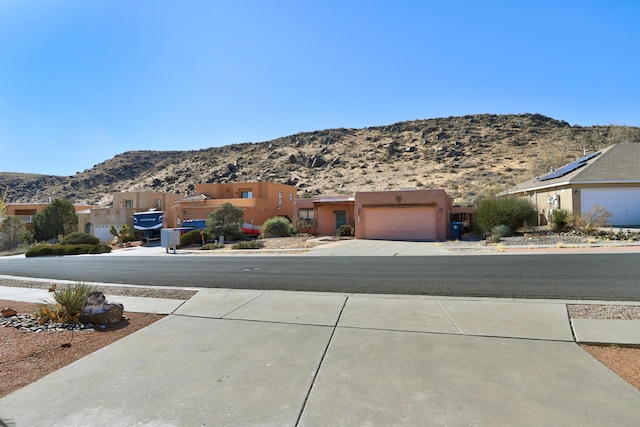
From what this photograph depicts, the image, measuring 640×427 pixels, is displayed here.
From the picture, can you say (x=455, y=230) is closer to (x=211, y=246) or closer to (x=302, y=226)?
(x=302, y=226)

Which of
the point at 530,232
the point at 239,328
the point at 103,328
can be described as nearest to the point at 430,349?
the point at 239,328

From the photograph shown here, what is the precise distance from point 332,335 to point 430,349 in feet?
5.08

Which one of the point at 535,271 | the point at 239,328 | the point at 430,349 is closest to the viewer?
the point at 430,349

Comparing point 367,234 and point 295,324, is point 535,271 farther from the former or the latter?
point 367,234

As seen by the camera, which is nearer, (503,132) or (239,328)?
(239,328)

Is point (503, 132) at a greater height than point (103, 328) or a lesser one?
greater

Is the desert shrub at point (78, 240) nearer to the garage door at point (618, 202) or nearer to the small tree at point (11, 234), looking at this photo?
the small tree at point (11, 234)

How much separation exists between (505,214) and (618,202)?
6.95 meters

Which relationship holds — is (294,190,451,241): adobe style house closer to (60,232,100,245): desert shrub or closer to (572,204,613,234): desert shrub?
(572,204,613,234): desert shrub

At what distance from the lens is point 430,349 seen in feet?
18.3

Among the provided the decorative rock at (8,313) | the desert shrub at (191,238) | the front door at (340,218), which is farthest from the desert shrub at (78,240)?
the decorative rock at (8,313)

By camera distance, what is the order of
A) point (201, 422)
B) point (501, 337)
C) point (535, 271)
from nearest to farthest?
1. point (201, 422)
2. point (501, 337)
3. point (535, 271)

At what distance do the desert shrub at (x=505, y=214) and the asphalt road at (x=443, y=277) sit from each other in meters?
10.7

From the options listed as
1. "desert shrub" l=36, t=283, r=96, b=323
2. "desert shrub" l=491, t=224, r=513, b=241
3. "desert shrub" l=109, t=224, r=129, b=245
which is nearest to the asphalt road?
"desert shrub" l=36, t=283, r=96, b=323
